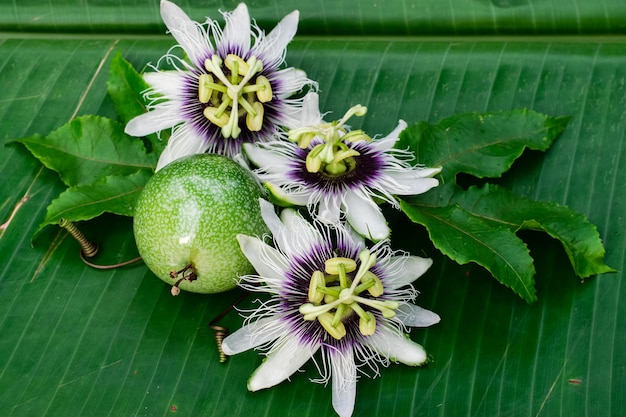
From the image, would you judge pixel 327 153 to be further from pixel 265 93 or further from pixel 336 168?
pixel 265 93

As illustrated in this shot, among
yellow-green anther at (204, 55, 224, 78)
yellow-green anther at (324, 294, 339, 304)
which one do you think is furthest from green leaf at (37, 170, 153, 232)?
yellow-green anther at (324, 294, 339, 304)

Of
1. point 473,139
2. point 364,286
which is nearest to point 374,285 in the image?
point 364,286

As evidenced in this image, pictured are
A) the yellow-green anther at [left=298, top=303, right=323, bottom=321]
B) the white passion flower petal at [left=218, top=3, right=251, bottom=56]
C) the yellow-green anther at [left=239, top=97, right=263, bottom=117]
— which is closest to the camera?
the yellow-green anther at [left=298, top=303, right=323, bottom=321]

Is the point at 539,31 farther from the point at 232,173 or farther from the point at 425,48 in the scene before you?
the point at 232,173

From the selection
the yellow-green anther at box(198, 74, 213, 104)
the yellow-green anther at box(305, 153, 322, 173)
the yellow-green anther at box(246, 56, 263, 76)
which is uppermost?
the yellow-green anther at box(246, 56, 263, 76)

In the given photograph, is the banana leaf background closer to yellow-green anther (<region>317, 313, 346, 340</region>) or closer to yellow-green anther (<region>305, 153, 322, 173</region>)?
yellow-green anther (<region>317, 313, 346, 340</region>)

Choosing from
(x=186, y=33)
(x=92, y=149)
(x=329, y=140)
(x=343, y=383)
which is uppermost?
(x=186, y=33)
